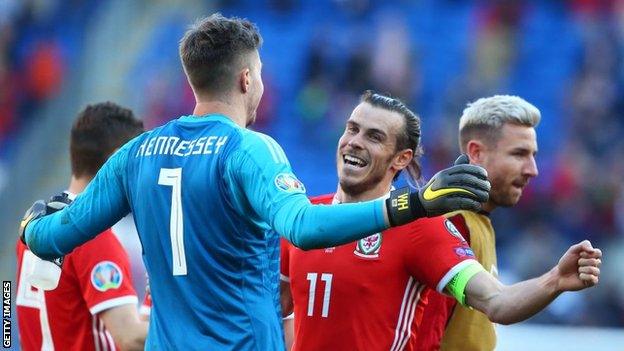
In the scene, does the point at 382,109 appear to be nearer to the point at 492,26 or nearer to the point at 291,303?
the point at 291,303

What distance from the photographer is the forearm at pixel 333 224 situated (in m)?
3.48

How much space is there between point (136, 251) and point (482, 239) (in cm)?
729

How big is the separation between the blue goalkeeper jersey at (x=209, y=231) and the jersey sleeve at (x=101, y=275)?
1210 mm

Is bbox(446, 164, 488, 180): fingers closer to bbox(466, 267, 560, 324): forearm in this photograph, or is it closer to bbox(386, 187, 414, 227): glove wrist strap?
bbox(386, 187, 414, 227): glove wrist strap

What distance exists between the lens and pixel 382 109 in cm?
514

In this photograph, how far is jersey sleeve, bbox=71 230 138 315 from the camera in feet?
17.0

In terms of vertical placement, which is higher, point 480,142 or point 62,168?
point 62,168

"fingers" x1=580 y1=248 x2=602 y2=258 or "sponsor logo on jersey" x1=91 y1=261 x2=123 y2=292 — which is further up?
"fingers" x1=580 y1=248 x2=602 y2=258

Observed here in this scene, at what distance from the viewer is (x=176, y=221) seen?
3.89 metres

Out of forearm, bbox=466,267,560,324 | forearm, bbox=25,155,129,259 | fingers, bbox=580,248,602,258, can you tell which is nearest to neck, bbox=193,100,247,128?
forearm, bbox=25,155,129,259

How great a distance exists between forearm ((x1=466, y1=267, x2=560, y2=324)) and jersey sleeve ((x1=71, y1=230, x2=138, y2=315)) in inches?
68.0

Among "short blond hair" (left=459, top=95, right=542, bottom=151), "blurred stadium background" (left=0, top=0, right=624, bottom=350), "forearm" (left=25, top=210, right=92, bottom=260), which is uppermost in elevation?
"blurred stadium background" (left=0, top=0, right=624, bottom=350)

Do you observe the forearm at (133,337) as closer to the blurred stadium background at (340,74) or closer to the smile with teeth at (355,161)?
the smile with teeth at (355,161)

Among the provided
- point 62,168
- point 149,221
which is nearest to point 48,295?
point 149,221
